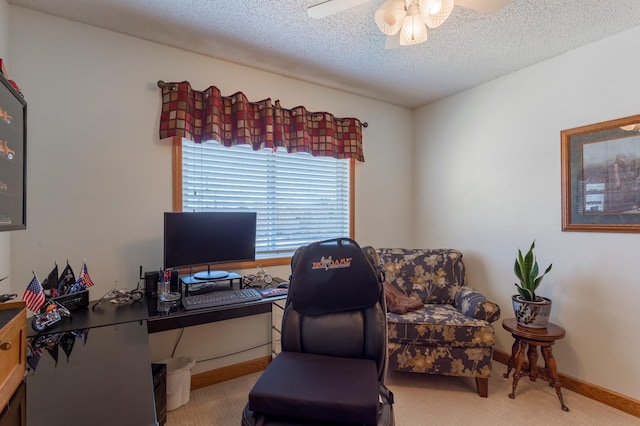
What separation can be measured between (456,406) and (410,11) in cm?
246

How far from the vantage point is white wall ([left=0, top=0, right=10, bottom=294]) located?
5.57 feet

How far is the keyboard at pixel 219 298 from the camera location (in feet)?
6.08

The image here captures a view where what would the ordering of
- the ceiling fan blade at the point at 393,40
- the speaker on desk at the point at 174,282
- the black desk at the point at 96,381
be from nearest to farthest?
1. the black desk at the point at 96,381
2. the ceiling fan blade at the point at 393,40
3. the speaker on desk at the point at 174,282

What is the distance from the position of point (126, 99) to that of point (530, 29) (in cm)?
281

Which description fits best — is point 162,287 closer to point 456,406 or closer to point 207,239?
point 207,239

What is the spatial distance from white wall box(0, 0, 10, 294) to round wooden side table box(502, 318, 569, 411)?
323 centimetres

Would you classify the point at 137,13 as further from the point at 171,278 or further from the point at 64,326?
the point at 64,326

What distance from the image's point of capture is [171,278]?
2.12 metres

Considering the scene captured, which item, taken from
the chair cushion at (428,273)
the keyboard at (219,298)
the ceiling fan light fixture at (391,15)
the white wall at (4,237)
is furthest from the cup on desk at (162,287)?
the ceiling fan light fixture at (391,15)

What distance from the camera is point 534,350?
2.29m

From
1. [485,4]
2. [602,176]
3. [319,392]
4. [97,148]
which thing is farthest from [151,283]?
[602,176]

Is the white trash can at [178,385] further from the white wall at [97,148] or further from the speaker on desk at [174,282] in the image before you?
the speaker on desk at [174,282]

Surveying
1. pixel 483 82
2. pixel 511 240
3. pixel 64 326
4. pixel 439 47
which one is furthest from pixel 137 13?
pixel 511 240

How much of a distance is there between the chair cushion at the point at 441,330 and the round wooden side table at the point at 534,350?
203 mm
